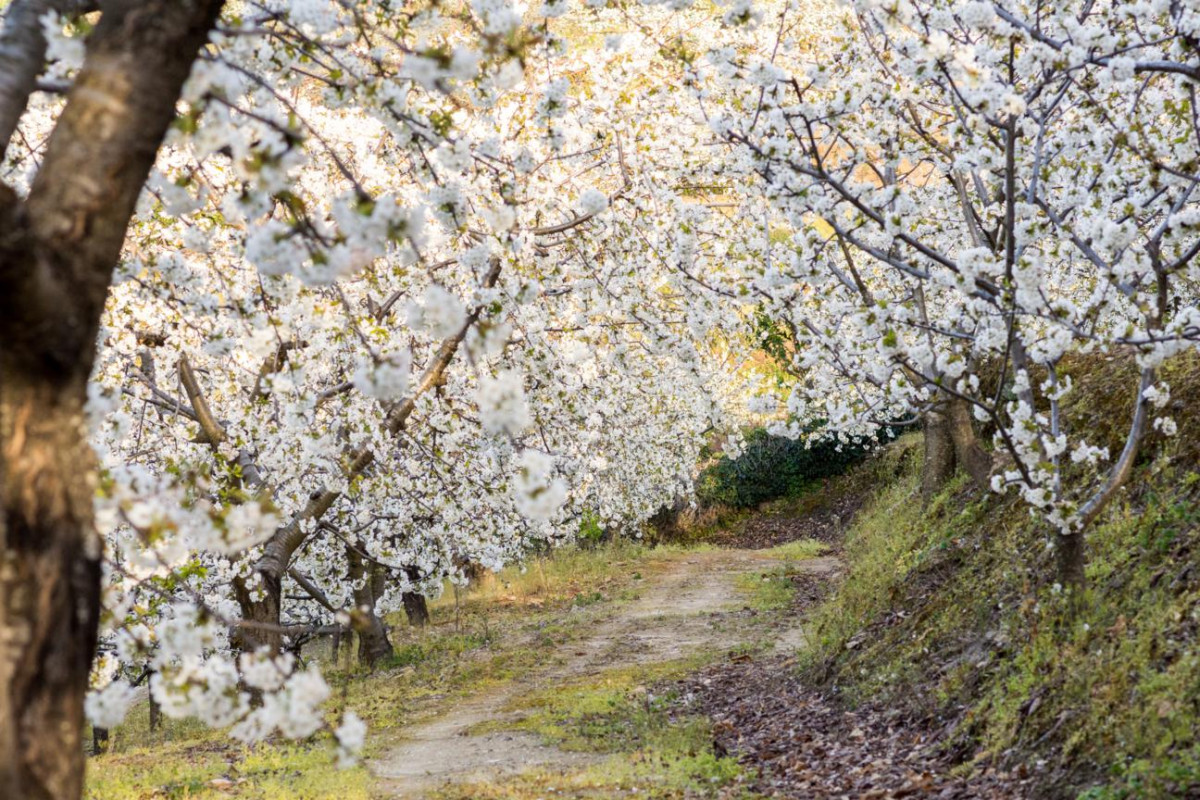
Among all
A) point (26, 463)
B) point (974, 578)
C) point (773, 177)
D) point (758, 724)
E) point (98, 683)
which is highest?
point (773, 177)

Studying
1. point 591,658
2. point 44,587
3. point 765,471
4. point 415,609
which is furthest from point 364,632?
point 765,471

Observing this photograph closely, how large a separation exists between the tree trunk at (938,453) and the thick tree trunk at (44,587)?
37.6 feet

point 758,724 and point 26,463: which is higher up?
point 26,463

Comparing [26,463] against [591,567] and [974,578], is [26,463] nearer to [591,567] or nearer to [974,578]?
[974,578]

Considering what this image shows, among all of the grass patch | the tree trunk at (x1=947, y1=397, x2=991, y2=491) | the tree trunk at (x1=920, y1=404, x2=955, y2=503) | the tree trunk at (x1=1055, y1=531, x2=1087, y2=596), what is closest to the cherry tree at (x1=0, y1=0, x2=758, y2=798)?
the grass patch

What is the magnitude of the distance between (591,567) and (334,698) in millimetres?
10708

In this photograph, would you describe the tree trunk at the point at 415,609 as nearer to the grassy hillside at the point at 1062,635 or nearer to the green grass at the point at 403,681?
the green grass at the point at 403,681

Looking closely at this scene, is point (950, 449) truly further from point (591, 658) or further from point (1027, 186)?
point (1027, 186)

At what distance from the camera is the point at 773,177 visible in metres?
6.33

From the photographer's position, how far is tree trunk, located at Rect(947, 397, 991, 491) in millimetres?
11438

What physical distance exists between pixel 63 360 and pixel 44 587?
537 mm

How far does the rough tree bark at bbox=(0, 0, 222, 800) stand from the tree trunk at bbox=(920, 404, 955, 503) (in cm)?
1130

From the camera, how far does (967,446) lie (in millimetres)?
11695

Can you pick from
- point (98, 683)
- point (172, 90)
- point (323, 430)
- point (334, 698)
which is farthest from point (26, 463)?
point (334, 698)
